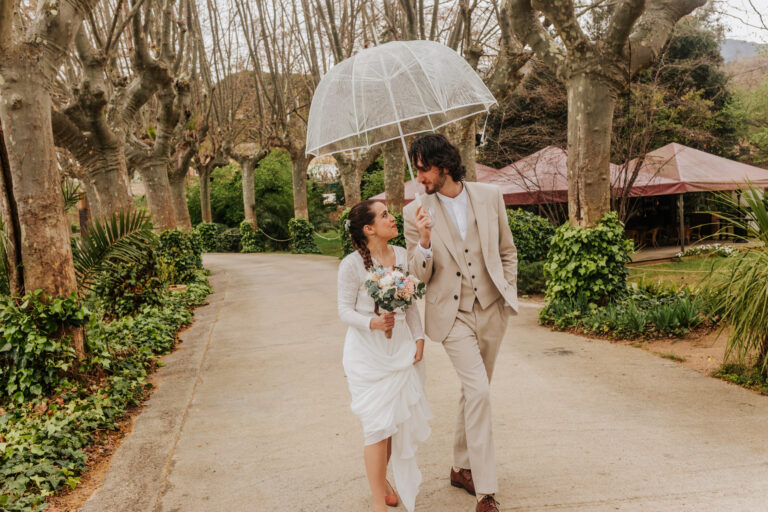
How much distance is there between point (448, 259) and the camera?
3.40 m

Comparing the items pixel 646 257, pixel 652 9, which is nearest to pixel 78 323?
pixel 652 9

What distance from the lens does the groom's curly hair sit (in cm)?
329

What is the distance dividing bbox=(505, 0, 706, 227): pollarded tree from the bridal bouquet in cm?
548

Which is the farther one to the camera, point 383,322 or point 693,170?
point 693,170

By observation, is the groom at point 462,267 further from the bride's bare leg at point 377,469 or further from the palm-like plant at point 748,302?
the palm-like plant at point 748,302

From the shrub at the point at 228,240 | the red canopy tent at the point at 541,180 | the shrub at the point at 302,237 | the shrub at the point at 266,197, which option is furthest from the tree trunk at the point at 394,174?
the shrub at the point at 228,240

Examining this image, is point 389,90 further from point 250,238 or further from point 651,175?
point 250,238

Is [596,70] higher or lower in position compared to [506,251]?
higher

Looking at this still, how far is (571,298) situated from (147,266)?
649 cm

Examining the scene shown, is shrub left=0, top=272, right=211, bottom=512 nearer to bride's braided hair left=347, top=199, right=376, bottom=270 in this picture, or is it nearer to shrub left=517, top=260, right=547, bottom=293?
bride's braided hair left=347, top=199, right=376, bottom=270

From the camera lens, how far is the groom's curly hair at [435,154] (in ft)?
10.8

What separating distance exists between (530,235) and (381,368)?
9.44 metres

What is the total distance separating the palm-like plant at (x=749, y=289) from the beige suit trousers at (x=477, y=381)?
2538 millimetres

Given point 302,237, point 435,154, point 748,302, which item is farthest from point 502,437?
point 302,237
